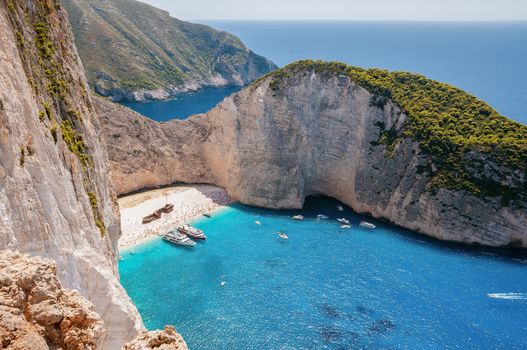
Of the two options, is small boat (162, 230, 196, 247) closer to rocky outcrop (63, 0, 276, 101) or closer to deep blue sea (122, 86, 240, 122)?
deep blue sea (122, 86, 240, 122)

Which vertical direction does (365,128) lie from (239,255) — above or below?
above

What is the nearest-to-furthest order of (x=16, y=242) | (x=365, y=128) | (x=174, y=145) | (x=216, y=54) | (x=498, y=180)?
(x=16, y=242) < (x=498, y=180) < (x=365, y=128) < (x=174, y=145) < (x=216, y=54)

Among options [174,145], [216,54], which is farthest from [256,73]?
[174,145]

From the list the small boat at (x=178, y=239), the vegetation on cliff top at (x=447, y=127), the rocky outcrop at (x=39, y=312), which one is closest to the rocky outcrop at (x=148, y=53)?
the vegetation on cliff top at (x=447, y=127)

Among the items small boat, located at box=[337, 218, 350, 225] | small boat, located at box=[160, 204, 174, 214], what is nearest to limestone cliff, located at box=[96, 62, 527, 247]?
small boat, located at box=[337, 218, 350, 225]

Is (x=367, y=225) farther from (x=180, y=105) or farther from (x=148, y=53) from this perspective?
(x=148, y=53)

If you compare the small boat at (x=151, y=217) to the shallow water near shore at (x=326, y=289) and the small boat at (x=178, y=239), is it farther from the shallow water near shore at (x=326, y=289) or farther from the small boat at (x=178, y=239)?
the shallow water near shore at (x=326, y=289)

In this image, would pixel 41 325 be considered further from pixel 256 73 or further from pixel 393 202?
pixel 256 73
